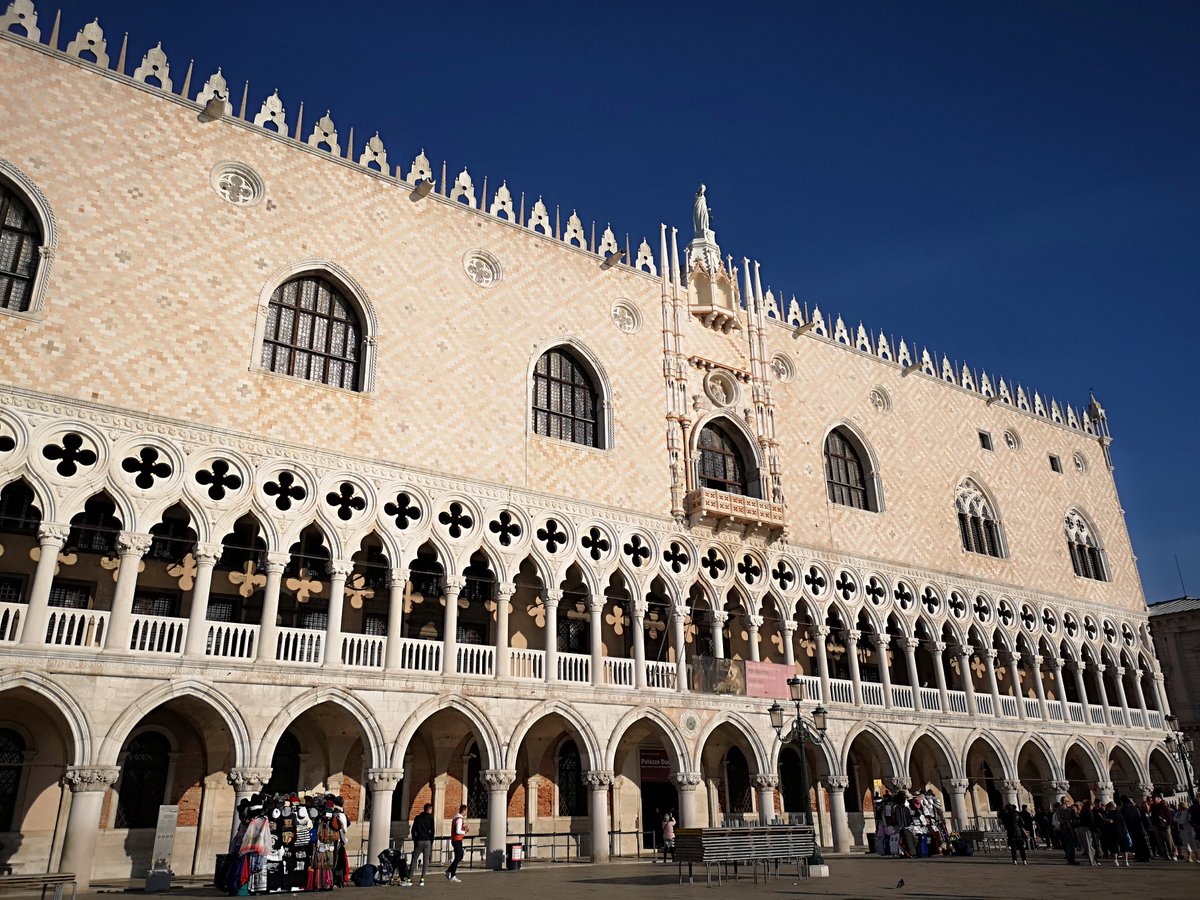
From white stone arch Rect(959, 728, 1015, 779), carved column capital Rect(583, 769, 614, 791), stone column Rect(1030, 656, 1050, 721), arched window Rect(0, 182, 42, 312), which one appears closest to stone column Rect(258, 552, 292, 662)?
arched window Rect(0, 182, 42, 312)

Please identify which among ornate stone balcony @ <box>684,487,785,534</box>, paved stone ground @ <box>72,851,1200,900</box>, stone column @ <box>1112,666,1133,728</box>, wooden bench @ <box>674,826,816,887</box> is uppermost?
ornate stone balcony @ <box>684,487,785,534</box>

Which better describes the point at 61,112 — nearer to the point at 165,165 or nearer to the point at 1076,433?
the point at 165,165

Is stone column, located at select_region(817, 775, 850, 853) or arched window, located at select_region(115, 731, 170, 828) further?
stone column, located at select_region(817, 775, 850, 853)

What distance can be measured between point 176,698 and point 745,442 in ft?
42.8

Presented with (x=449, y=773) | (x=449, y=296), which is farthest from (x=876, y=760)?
(x=449, y=296)

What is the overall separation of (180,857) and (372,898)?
6198 millimetres

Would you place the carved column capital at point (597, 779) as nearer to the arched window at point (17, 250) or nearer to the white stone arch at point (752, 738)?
the white stone arch at point (752, 738)

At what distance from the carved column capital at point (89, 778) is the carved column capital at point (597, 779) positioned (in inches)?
297

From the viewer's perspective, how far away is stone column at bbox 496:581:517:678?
16516 mm

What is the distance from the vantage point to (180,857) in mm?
14906

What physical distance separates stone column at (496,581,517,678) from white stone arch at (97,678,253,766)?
4.23m

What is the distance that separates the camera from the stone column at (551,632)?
17000 millimetres

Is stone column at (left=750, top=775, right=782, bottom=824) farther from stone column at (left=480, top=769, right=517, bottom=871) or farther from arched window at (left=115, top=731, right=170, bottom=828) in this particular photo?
arched window at (left=115, top=731, right=170, bottom=828)

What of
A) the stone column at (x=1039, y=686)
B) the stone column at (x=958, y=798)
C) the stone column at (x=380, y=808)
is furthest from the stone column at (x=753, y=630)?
the stone column at (x=1039, y=686)
